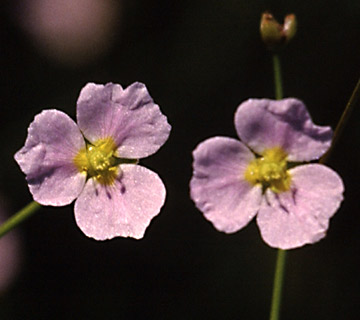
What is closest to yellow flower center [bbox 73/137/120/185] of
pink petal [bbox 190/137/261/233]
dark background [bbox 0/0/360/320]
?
pink petal [bbox 190/137/261/233]

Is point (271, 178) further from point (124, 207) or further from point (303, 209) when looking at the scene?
point (124, 207)

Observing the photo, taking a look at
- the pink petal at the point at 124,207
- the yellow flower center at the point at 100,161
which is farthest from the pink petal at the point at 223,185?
the yellow flower center at the point at 100,161

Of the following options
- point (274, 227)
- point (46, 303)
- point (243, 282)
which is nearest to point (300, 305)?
point (243, 282)

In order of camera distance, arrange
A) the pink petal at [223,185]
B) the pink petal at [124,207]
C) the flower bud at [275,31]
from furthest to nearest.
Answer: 1. the flower bud at [275,31]
2. the pink petal at [124,207]
3. the pink petal at [223,185]

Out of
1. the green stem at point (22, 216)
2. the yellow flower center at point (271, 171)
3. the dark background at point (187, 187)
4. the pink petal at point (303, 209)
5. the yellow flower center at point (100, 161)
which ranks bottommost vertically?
the dark background at point (187, 187)

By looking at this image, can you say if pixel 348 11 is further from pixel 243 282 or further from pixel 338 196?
pixel 338 196

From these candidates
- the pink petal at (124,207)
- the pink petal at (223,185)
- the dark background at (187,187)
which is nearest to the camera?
the pink petal at (223,185)

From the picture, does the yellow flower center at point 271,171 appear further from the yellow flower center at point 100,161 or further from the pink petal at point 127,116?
the yellow flower center at point 100,161

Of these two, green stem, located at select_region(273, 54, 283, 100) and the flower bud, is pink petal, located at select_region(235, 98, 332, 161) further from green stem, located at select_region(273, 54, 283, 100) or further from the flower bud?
the flower bud
